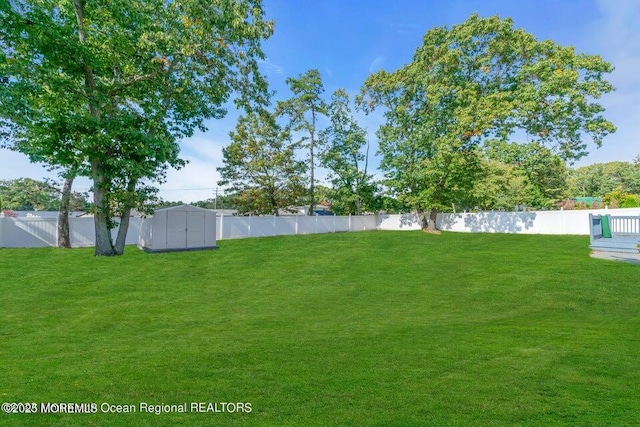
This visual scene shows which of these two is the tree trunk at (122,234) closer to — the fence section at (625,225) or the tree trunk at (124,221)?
the tree trunk at (124,221)

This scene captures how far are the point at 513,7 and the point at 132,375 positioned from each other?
3102cm

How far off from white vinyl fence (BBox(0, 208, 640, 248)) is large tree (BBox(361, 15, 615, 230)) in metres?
2.96

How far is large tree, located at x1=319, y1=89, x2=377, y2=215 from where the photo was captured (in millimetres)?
35906

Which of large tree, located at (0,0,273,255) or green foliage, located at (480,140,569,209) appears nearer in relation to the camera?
large tree, located at (0,0,273,255)

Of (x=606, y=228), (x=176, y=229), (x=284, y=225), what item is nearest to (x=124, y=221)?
(x=176, y=229)

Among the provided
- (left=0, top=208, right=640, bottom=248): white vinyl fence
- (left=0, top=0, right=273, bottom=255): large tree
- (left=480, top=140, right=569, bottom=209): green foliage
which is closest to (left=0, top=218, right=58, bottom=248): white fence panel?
(left=0, top=208, right=640, bottom=248): white vinyl fence

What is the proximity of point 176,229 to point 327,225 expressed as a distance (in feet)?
53.0

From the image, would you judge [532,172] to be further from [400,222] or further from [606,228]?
[400,222]

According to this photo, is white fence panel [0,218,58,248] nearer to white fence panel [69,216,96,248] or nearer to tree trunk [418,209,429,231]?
white fence panel [69,216,96,248]

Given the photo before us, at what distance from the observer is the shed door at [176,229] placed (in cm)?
1930

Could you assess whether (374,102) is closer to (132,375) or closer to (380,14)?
(380,14)

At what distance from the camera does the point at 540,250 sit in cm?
1719

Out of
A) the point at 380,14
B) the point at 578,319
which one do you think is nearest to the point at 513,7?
the point at 380,14

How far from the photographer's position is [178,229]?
19.6m
